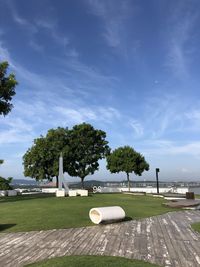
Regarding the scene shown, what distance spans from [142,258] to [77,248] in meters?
2.27

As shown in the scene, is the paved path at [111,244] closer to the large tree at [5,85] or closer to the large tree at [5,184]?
the large tree at [5,85]

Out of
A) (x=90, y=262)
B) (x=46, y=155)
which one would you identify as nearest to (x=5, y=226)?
(x=90, y=262)

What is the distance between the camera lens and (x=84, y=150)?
5912 centimetres

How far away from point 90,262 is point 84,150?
49836mm

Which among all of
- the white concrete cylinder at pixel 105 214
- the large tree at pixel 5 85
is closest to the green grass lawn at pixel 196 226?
the white concrete cylinder at pixel 105 214

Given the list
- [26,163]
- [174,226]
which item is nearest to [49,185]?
[26,163]

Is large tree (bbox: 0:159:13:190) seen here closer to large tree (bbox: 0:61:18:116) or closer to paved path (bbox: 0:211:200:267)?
large tree (bbox: 0:61:18:116)

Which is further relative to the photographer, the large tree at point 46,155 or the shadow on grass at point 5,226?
the large tree at point 46,155

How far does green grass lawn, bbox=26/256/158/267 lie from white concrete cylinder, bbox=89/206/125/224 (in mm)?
5203

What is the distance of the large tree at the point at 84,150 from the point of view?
58719mm

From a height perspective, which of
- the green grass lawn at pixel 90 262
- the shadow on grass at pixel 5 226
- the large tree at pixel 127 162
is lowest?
the green grass lawn at pixel 90 262

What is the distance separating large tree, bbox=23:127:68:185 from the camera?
58.1 meters

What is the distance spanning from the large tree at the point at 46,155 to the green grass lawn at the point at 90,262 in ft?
157

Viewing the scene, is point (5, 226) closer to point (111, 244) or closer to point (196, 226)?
point (111, 244)
